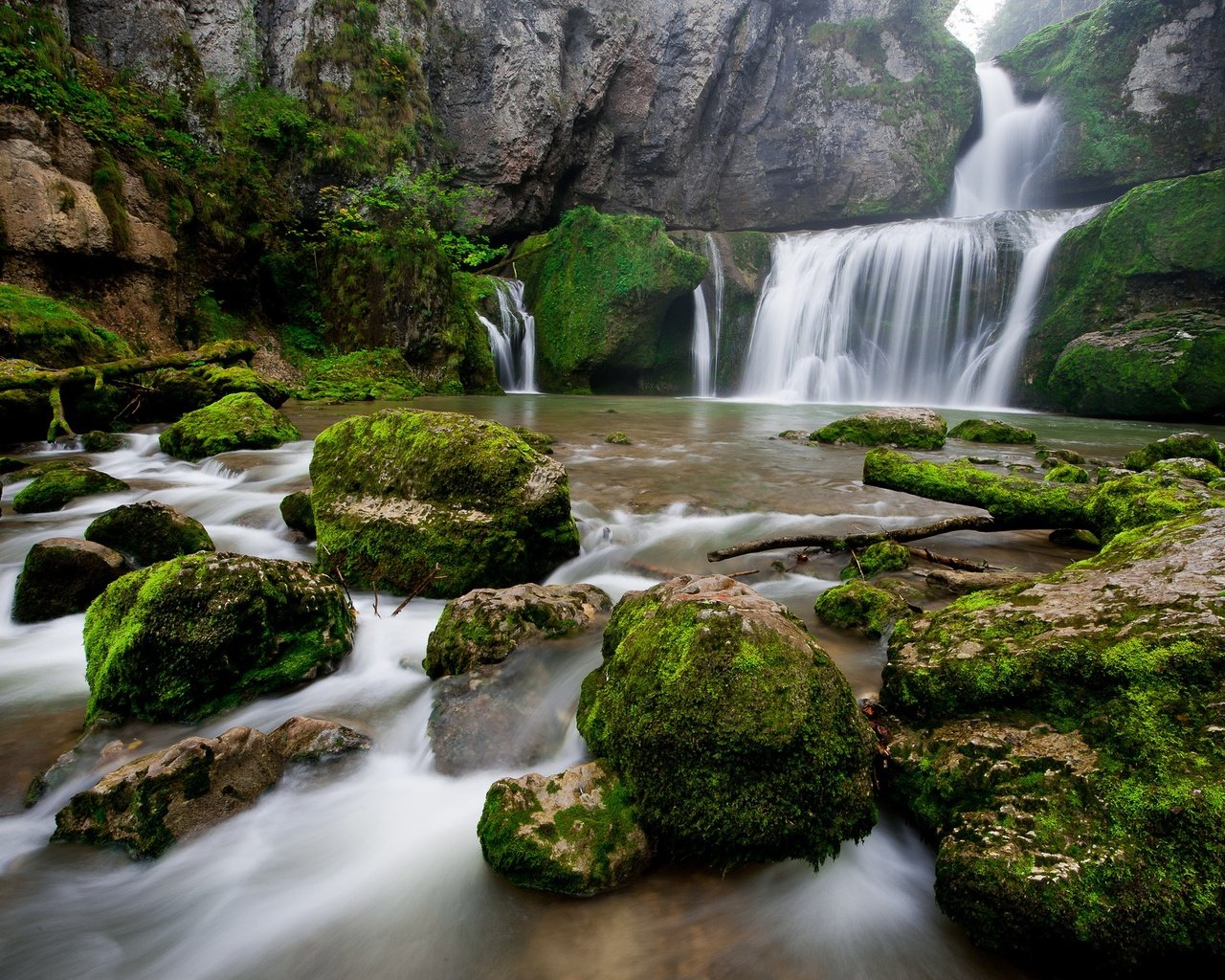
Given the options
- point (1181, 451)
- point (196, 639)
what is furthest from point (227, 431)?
point (1181, 451)

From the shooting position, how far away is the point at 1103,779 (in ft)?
5.07

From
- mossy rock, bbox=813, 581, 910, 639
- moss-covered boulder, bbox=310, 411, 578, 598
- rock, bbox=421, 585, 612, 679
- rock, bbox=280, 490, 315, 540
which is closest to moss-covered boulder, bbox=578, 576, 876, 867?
rock, bbox=421, 585, 612, 679

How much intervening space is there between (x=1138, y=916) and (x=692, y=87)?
29.8 meters

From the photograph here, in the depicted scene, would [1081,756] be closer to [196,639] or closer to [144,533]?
[196,639]

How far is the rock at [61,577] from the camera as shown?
10.7ft

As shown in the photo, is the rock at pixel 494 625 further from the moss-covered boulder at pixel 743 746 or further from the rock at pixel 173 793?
the moss-covered boulder at pixel 743 746

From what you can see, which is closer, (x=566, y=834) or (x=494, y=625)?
(x=566, y=834)

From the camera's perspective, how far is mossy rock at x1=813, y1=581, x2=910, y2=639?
2932 millimetres

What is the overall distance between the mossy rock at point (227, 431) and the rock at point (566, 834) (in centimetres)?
721

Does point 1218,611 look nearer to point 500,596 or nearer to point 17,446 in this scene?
point 500,596

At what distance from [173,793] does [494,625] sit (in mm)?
1310

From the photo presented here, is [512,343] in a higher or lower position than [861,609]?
higher

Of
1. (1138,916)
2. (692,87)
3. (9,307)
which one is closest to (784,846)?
(1138,916)

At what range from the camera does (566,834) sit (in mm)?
1766
